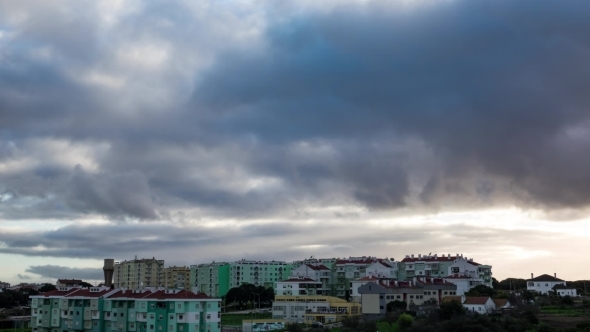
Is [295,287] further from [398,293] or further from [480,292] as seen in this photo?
[480,292]

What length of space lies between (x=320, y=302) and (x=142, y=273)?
92.4m

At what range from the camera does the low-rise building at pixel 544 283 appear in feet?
406

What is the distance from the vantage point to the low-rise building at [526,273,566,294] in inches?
4877

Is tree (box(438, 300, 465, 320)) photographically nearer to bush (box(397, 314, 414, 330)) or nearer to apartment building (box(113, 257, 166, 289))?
bush (box(397, 314, 414, 330))

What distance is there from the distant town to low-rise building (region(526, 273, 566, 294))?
0.56 feet

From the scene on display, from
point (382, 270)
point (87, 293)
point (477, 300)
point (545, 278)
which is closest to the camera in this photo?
point (477, 300)

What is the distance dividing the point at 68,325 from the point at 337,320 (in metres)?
33.3

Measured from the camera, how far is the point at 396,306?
89.7 m

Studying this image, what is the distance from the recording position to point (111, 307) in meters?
81.1

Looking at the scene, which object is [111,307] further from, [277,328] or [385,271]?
[385,271]

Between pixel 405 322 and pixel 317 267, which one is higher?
pixel 317 267

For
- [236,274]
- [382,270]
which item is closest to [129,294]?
[382,270]

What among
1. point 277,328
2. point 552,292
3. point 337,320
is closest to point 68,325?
point 277,328

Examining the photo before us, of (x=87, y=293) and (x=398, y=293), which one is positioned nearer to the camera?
(x=87, y=293)
